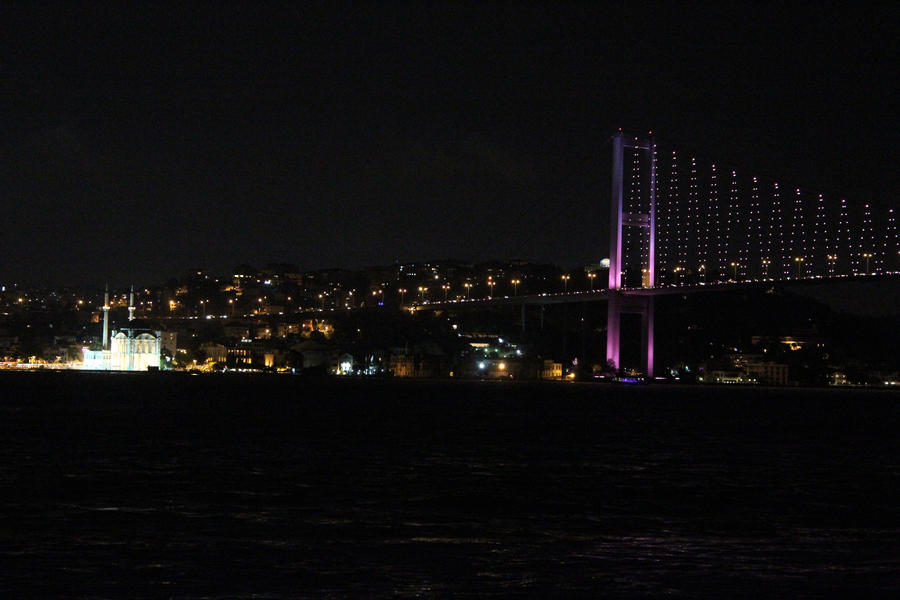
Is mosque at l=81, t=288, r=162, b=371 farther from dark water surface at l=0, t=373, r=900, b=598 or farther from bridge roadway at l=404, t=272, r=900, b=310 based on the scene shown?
dark water surface at l=0, t=373, r=900, b=598

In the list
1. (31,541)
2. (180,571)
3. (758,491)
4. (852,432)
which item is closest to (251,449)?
(758,491)

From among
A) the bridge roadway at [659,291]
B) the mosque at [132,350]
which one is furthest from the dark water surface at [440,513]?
the mosque at [132,350]

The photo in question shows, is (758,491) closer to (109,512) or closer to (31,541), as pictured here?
(109,512)

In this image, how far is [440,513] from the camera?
12.2m

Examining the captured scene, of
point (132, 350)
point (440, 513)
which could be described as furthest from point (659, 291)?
point (132, 350)

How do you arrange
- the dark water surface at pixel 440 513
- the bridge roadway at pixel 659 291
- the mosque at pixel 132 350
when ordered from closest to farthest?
the dark water surface at pixel 440 513 < the bridge roadway at pixel 659 291 < the mosque at pixel 132 350

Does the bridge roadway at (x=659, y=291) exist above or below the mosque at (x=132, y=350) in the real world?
above

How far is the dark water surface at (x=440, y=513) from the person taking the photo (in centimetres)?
870

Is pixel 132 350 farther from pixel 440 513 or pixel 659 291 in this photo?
pixel 440 513

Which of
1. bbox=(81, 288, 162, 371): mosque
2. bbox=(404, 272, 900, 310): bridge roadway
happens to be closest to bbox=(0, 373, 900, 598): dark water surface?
bbox=(404, 272, 900, 310): bridge roadway

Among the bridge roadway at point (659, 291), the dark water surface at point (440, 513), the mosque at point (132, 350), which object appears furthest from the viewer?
the mosque at point (132, 350)

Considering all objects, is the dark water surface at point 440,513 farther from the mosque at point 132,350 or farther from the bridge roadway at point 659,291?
the mosque at point 132,350

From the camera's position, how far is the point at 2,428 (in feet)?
79.8

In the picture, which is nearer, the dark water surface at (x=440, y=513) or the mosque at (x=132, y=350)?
the dark water surface at (x=440, y=513)
